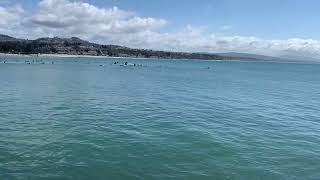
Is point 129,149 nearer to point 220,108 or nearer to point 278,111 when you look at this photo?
point 220,108

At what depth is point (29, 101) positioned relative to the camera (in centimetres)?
5847

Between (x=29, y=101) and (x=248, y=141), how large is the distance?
34074 millimetres

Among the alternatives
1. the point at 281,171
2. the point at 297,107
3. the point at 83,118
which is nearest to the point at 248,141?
the point at 281,171

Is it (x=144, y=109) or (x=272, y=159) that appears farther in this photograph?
(x=144, y=109)

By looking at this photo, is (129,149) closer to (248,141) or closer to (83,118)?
(248,141)

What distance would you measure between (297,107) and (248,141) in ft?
101

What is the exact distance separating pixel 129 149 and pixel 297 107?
133 feet

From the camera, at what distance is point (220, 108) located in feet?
193

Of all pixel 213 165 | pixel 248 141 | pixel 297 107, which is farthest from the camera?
pixel 297 107

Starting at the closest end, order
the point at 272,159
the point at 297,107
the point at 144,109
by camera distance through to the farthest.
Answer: the point at 272,159 → the point at 144,109 → the point at 297,107

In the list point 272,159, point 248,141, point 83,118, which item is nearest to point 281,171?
point 272,159

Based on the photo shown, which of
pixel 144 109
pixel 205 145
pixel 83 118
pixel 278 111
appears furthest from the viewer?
pixel 278 111

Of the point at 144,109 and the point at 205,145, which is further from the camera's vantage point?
the point at 144,109

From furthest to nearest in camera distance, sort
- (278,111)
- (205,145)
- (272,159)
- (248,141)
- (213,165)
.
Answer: (278,111) → (248,141) → (205,145) → (272,159) → (213,165)
